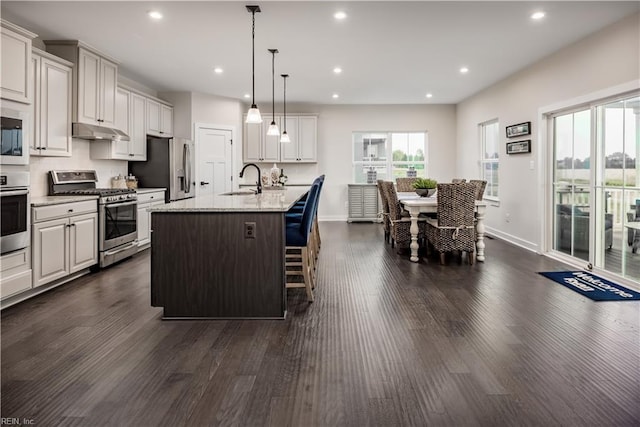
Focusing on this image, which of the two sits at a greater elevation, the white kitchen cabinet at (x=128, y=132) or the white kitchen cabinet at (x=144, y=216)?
the white kitchen cabinet at (x=128, y=132)

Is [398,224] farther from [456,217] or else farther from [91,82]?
[91,82]

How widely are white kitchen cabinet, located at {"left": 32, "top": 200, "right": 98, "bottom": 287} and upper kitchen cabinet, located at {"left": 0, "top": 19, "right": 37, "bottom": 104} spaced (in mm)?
973

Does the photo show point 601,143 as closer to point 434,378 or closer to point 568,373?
point 568,373

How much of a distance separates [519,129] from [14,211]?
19.9ft

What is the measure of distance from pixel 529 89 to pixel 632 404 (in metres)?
4.95

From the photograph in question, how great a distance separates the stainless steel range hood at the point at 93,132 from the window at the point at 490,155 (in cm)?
578

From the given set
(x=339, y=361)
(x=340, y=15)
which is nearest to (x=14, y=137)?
(x=340, y=15)

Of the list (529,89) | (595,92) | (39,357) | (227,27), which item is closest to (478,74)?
(529,89)

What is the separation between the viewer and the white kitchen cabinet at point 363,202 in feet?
29.8

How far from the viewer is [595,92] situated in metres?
4.46

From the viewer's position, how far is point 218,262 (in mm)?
3082

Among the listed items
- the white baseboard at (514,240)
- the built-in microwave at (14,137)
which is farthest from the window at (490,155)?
the built-in microwave at (14,137)

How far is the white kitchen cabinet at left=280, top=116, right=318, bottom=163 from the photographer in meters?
9.00

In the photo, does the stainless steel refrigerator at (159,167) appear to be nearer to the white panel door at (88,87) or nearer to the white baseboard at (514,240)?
the white panel door at (88,87)
